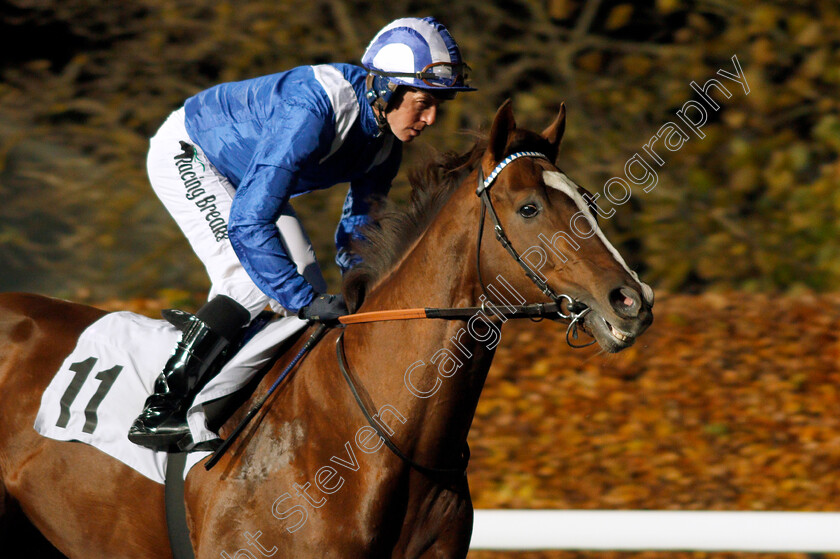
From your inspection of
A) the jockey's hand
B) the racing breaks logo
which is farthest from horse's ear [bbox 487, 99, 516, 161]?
the racing breaks logo

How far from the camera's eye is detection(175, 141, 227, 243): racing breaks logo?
125 inches

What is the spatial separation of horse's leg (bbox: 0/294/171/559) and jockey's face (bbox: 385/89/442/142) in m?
1.33

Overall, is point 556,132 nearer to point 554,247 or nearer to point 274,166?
point 554,247

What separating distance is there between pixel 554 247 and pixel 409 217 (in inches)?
20.3

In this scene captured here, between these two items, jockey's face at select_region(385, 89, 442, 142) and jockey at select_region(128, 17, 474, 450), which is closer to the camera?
jockey at select_region(128, 17, 474, 450)

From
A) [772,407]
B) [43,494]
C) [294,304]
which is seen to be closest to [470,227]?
[294,304]

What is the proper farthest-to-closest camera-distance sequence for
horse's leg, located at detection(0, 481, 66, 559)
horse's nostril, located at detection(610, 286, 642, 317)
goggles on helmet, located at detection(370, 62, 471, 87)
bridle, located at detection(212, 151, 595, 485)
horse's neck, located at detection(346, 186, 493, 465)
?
1. horse's leg, located at detection(0, 481, 66, 559)
2. goggles on helmet, located at detection(370, 62, 471, 87)
3. horse's neck, located at detection(346, 186, 493, 465)
4. bridle, located at detection(212, 151, 595, 485)
5. horse's nostril, located at detection(610, 286, 642, 317)

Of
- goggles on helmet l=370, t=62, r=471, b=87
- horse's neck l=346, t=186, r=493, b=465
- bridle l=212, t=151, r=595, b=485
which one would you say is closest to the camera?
bridle l=212, t=151, r=595, b=485

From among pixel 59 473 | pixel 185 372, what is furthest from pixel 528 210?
pixel 59 473

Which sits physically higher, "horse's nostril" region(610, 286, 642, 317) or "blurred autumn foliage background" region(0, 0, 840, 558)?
"horse's nostril" region(610, 286, 642, 317)

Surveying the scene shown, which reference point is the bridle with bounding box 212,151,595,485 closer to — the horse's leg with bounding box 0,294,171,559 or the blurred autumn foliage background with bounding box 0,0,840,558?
the horse's leg with bounding box 0,294,171,559

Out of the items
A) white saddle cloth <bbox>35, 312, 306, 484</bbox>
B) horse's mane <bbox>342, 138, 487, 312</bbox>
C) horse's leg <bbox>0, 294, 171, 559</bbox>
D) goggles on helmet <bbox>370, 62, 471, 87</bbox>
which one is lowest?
horse's leg <bbox>0, 294, 171, 559</bbox>

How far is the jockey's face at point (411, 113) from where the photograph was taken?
9.58 ft

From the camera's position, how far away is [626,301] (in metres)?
2.37
